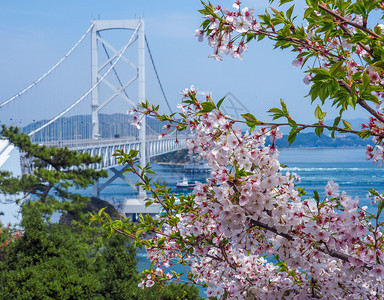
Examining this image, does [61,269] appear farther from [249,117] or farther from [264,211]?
[249,117]

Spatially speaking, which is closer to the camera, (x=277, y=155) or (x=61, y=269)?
(x=277, y=155)

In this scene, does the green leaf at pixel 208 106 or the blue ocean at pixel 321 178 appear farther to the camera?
the blue ocean at pixel 321 178

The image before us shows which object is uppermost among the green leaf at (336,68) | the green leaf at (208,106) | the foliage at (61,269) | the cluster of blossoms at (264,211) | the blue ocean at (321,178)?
the green leaf at (336,68)

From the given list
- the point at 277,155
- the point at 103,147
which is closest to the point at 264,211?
the point at 277,155

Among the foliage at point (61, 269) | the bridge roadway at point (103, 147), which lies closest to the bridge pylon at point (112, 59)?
the bridge roadway at point (103, 147)

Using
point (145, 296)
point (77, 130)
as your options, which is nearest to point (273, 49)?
point (145, 296)

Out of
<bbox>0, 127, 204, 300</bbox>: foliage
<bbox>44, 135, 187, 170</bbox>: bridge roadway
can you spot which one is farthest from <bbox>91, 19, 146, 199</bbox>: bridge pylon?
<bbox>0, 127, 204, 300</bbox>: foliage

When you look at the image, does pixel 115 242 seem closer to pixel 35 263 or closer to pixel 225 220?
pixel 35 263

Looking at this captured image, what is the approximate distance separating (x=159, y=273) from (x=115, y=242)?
352cm

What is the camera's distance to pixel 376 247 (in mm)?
1385

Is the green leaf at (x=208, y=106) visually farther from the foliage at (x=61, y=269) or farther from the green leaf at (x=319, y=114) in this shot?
the foliage at (x=61, y=269)

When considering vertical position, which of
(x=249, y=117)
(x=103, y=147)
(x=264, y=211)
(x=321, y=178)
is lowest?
(x=321, y=178)

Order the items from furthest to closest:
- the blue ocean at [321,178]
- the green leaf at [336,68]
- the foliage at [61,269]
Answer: the blue ocean at [321,178] < the foliage at [61,269] < the green leaf at [336,68]

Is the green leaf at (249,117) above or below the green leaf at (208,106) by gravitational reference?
below
